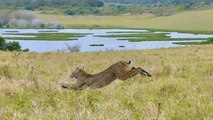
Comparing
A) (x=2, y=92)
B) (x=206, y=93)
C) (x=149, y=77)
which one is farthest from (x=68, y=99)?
(x=149, y=77)

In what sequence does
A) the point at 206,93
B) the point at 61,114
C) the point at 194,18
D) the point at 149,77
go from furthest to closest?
1. the point at 194,18
2. the point at 149,77
3. the point at 206,93
4. the point at 61,114

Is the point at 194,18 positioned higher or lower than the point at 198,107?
lower

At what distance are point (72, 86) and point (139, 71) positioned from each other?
193 centimetres

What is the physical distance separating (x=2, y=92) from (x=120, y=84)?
8.76 ft

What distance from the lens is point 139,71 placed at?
33.0ft

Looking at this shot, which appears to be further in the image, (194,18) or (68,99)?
(194,18)

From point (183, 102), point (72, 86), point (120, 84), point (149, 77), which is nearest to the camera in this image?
point (183, 102)

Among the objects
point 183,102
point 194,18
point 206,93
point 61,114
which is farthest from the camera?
point 194,18

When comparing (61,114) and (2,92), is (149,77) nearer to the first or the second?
(2,92)

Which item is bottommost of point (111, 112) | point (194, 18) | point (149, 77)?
point (194, 18)

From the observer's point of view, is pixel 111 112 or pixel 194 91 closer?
pixel 111 112

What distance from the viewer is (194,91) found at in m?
8.29

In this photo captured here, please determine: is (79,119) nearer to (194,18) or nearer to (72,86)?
(72,86)

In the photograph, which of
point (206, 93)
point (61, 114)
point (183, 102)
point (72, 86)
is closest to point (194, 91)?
point (206, 93)
